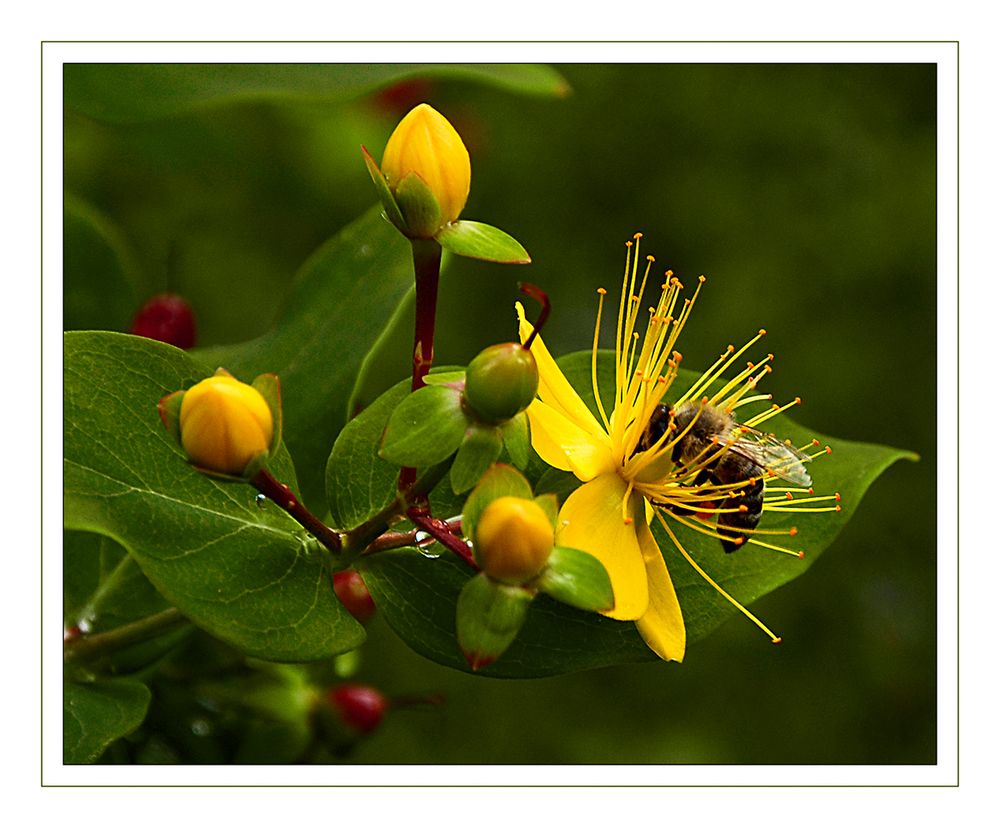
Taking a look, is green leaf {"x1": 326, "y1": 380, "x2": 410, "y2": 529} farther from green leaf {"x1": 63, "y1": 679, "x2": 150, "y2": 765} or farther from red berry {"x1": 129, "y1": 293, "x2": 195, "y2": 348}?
red berry {"x1": 129, "y1": 293, "x2": 195, "y2": 348}

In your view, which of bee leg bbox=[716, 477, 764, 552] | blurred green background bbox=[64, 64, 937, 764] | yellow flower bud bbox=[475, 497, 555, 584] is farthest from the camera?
blurred green background bbox=[64, 64, 937, 764]

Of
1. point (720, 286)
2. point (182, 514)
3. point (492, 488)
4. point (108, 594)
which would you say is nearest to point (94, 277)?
point (108, 594)

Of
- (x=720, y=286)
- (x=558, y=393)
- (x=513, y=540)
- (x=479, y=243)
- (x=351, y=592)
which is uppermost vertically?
(x=720, y=286)

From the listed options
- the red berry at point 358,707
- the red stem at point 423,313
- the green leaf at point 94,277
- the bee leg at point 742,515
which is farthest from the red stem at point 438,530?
the green leaf at point 94,277

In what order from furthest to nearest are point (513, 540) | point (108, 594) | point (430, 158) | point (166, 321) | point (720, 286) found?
point (720, 286), point (166, 321), point (108, 594), point (430, 158), point (513, 540)

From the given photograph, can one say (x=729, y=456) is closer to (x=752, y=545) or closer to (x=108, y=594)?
(x=752, y=545)

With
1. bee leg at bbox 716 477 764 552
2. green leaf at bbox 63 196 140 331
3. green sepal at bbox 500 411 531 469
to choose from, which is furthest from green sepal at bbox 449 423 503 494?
green leaf at bbox 63 196 140 331
